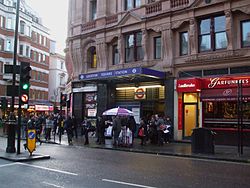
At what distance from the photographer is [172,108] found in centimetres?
2141

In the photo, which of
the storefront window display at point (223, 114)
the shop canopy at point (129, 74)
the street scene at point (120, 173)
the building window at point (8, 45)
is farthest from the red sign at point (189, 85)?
the building window at point (8, 45)

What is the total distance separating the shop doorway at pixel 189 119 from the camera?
2081cm

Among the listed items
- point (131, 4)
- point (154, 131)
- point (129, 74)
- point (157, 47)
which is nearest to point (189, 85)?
point (154, 131)

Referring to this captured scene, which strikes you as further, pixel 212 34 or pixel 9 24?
pixel 9 24

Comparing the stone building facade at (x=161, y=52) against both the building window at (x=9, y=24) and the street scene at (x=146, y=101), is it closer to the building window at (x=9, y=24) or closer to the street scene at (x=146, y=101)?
the street scene at (x=146, y=101)

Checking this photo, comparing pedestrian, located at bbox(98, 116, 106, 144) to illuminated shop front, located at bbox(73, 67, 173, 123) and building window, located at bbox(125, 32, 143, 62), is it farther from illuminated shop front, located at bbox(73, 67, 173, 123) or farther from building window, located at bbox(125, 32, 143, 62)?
building window, located at bbox(125, 32, 143, 62)

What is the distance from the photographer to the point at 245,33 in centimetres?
1914

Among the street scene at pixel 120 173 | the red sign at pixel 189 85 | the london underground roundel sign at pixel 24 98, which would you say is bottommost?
the street scene at pixel 120 173

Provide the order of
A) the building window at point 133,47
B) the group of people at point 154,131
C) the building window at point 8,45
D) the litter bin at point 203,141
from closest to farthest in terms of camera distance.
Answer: the litter bin at point 203,141
the group of people at point 154,131
the building window at point 133,47
the building window at point 8,45

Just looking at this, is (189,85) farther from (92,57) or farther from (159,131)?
(92,57)

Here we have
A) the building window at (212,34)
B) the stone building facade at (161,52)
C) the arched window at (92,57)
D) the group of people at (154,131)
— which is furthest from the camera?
the arched window at (92,57)

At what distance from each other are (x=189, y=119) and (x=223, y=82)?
3.55 metres

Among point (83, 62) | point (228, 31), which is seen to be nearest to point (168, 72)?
point (228, 31)

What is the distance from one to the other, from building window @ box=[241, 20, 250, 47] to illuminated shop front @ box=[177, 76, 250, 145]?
2158mm
